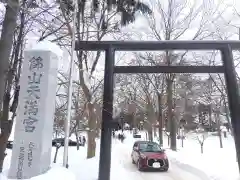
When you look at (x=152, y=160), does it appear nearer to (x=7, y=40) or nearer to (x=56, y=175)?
(x=56, y=175)

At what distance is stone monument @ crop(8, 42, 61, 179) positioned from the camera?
5293 mm

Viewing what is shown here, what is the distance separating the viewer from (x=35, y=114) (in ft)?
18.0

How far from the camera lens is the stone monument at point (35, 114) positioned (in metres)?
5.29

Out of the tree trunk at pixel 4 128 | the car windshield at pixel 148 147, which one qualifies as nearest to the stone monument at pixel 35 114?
the tree trunk at pixel 4 128

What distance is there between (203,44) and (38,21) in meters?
5.49

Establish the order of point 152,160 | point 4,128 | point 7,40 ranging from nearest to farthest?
point 7,40, point 4,128, point 152,160

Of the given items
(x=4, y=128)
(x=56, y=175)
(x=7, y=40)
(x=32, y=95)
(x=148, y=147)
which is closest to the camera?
(x=56, y=175)

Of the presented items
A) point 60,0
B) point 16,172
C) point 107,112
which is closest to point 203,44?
point 107,112

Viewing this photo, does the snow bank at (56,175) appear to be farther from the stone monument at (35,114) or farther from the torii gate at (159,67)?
the torii gate at (159,67)

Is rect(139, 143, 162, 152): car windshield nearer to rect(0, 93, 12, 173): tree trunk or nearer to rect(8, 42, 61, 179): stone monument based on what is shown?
rect(0, 93, 12, 173): tree trunk

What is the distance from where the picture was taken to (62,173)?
207 inches

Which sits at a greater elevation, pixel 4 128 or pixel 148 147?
pixel 4 128

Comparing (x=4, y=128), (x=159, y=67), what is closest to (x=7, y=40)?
(x=4, y=128)

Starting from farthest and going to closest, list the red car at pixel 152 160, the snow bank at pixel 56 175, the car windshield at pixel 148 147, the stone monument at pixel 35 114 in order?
the car windshield at pixel 148 147, the red car at pixel 152 160, the stone monument at pixel 35 114, the snow bank at pixel 56 175
